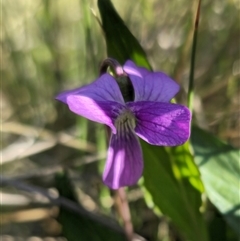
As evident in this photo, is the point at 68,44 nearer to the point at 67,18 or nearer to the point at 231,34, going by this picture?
the point at 67,18

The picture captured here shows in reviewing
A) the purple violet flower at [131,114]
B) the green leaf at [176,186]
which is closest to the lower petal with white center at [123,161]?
the purple violet flower at [131,114]

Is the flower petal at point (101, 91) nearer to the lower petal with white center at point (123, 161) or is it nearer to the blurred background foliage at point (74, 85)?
the lower petal with white center at point (123, 161)

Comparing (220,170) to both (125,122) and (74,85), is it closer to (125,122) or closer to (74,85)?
(125,122)


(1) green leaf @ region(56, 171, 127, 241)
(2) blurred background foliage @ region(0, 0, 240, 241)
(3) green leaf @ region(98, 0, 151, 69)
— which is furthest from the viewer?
(2) blurred background foliage @ region(0, 0, 240, 241)

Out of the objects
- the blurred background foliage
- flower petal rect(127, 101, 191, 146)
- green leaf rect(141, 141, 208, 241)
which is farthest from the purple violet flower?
the blurred background foliage

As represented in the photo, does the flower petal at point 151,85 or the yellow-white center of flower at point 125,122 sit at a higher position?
the flower petal at point 151,85

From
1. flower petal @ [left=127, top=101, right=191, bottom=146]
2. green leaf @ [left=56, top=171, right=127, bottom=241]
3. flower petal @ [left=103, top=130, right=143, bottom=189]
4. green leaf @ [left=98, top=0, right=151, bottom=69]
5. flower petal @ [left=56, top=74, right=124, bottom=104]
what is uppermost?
green leaf @ [left=98, top=0, right=151, bottom=69]

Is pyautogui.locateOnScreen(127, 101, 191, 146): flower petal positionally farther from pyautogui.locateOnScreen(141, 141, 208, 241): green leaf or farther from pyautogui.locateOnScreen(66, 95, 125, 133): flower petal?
pyautogui.locateOnScreen(141, 141, 208, 241): green leaf
